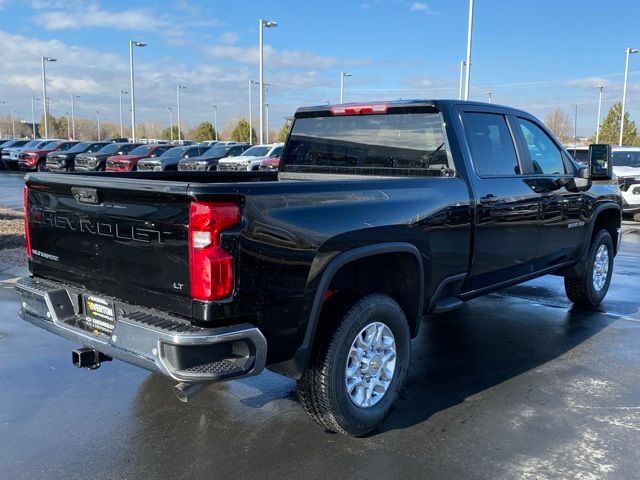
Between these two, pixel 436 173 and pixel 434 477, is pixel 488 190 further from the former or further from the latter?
pixel 434 477

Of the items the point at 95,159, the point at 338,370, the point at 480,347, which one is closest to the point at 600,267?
the point at 480,347

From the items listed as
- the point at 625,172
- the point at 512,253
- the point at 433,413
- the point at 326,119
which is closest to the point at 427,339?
the point at 512,253

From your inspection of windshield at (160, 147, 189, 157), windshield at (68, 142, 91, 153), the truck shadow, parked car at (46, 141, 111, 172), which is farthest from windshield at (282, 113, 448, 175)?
windshield at (68, 142, 91, 153)

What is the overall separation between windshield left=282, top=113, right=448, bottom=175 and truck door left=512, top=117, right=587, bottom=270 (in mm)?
1089

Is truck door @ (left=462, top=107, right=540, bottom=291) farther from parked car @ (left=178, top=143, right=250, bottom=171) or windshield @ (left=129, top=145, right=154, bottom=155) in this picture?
windshield @ (left=129, top=145, right=154, bottom=155)

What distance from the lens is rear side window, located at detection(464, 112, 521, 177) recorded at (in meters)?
4.58

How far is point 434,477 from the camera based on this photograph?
321 cm

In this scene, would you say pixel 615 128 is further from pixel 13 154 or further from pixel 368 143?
pixel 368 143

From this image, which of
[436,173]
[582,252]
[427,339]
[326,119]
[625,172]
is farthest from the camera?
[625,172]

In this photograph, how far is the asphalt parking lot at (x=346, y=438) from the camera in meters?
3.32

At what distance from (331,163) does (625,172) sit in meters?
11.9

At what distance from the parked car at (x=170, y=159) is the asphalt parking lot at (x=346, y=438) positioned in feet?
70.8

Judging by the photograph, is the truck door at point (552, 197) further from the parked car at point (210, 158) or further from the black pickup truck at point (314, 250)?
the parked car at point (210, 158)

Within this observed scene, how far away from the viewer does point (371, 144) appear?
487cm
